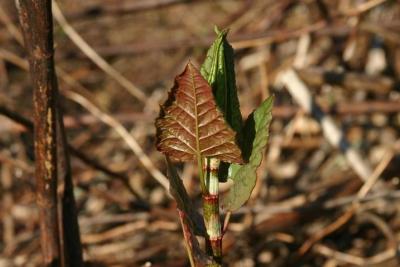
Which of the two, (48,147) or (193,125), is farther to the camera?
(48,147)

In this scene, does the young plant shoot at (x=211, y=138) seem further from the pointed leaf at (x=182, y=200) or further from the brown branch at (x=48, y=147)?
the brown branch at (x=48, y=147)

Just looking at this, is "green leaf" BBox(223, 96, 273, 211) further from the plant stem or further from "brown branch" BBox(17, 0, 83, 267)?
"brown branch" BBox(17, 0, 83, 267)

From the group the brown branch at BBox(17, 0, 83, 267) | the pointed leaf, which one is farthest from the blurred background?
the pointed leaf

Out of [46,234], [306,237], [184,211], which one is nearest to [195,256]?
[184,211]

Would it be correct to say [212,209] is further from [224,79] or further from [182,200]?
[224,79]

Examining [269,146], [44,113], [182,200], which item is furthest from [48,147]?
[269,146]

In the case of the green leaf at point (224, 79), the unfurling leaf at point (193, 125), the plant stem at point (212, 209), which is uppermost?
the green leaf at point (224, 79)

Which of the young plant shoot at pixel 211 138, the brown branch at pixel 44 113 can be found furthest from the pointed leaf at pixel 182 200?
the brown branch at pixel 44 113
